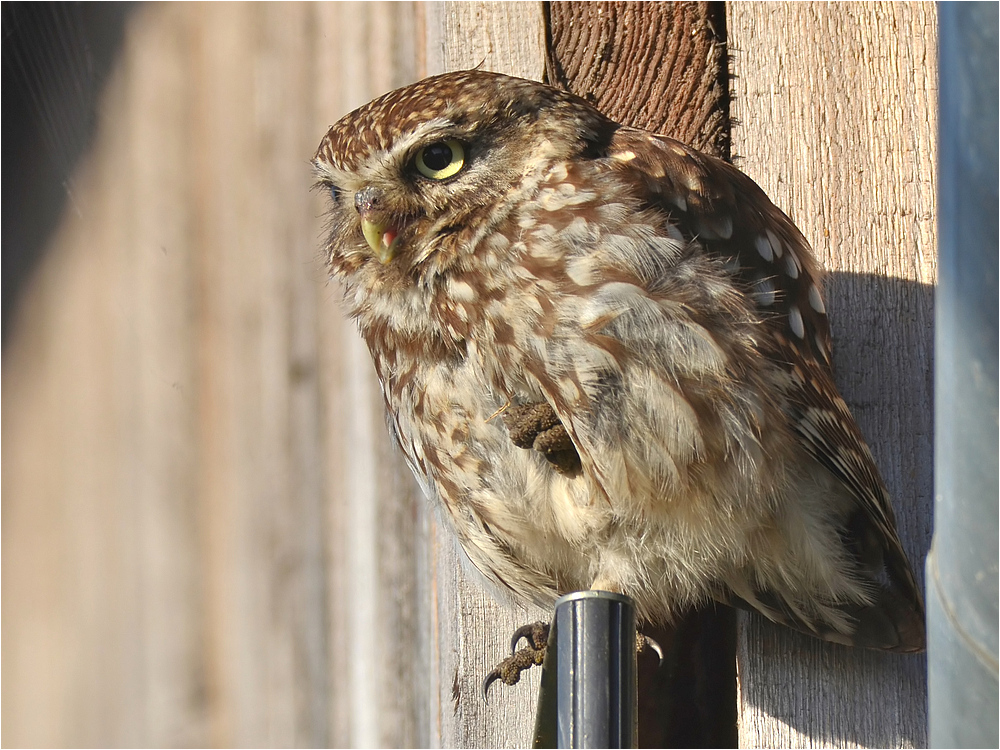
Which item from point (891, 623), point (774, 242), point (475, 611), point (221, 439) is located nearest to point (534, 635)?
point (475, 611)

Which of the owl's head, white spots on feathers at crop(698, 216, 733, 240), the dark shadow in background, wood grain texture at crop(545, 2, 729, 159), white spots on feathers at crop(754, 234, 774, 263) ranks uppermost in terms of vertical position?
the dark shadow in background

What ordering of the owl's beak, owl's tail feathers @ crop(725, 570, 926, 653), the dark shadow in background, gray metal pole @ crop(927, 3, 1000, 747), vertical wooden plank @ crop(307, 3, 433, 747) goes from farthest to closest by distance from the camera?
the dark shadow in background
vertical wooden plank @ crop(307, 3, 433, 747)
the owl's beak
owl's tail feathers @ crop(725, 570, 926, 653)
gray metal pole @ crop(927, 3, 1000, 747)

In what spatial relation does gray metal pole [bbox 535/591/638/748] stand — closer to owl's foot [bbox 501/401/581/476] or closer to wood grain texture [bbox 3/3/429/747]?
owl's foot [bbox 501/401/581/476]

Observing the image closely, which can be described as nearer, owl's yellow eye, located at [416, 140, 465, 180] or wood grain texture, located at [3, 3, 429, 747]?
owl's yellow eye, located at [416, 140, 465, 180]

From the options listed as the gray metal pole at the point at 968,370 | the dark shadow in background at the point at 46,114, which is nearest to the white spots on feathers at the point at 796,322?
the gray metal pole at the point at 968,370

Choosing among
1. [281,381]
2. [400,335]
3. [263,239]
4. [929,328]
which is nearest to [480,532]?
[400,335]

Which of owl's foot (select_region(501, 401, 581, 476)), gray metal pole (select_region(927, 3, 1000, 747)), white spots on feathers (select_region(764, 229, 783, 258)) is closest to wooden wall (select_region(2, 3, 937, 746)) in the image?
owl's foot (select_region(501, 401, 581, 476))

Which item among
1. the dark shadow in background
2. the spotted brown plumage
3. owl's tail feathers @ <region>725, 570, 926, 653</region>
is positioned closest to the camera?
the spotted brown plumage
